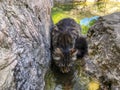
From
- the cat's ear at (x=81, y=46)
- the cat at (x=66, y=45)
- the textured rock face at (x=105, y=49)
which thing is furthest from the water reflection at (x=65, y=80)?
the cat's ear at (x=81, y=46)

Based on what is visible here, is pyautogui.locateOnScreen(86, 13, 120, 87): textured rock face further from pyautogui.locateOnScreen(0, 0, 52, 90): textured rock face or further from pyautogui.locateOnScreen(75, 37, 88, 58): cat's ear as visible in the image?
pyautogui.locateOnScreen(0, 0, 52, 90): textured rock face

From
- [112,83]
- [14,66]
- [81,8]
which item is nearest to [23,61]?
[14,66]

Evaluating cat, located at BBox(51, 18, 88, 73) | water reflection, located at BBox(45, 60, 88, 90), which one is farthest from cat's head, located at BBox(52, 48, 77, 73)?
water reflection, located at BBox(45, 60, 88, 90)

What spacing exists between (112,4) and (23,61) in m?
5.38

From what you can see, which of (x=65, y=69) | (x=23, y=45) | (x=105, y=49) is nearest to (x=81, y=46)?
(x=105, y=49)

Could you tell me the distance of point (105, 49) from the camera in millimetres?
3990

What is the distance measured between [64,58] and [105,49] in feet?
2.31

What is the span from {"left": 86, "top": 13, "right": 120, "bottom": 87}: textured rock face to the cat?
A: 0.64 ft

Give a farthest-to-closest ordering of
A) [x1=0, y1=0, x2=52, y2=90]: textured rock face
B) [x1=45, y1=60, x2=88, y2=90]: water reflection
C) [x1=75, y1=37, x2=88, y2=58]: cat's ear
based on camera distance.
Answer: [x1=75, y1=37, x2=88, y2=58]: cat's ear → [x1=45, y1=60, x2=88, y2=90]: water reflection → [x1=0, y1=0, x2=52, y2=90]: textured rock face

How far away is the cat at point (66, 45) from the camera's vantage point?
3.69 meters

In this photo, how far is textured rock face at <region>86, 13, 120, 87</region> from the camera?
12.0 ft

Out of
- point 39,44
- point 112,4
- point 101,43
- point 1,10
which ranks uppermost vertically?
point 1,10

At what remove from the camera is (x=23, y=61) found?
9.27 feet

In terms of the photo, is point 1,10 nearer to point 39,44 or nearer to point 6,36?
point 6,36
